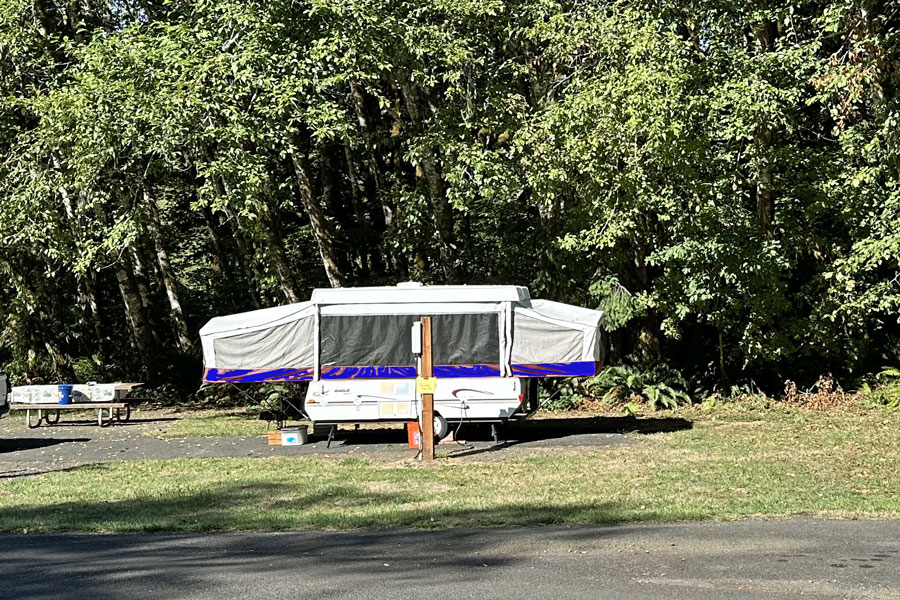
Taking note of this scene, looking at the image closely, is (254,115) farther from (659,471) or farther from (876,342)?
(876,342)

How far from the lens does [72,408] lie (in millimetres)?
22109

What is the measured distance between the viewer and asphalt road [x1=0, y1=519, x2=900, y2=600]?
24.9 ft

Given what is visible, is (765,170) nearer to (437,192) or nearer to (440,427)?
(437,192)

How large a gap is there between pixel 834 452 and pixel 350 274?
1459 cm

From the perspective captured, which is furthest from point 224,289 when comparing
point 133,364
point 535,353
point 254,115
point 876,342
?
point 876,342

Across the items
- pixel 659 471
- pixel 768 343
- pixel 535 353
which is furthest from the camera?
pixel 768 343

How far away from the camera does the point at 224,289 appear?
29172 millimetres

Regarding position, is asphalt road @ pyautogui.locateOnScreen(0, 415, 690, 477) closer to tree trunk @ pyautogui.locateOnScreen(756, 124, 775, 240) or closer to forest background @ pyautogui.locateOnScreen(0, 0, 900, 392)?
forest background @ pyautogui.locateOnScreen(0, 0, 900, 392)

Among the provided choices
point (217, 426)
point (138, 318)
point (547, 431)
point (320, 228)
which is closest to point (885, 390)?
point (547, 431)

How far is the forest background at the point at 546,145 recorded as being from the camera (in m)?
19.8

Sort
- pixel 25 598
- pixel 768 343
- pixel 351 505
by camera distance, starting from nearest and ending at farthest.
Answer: pixel 25 598, pixel 351 505, pixel 768 343

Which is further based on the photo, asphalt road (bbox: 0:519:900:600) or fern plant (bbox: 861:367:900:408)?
fern plant (bbox: 861:367:900:408)

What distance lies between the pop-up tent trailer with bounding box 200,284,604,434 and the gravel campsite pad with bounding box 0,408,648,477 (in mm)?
703

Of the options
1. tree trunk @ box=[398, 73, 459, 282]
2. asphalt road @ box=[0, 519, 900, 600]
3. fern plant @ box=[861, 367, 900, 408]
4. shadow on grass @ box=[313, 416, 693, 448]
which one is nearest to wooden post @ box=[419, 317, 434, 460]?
shadow on grass @ box=[313, 416, 693, 448]
